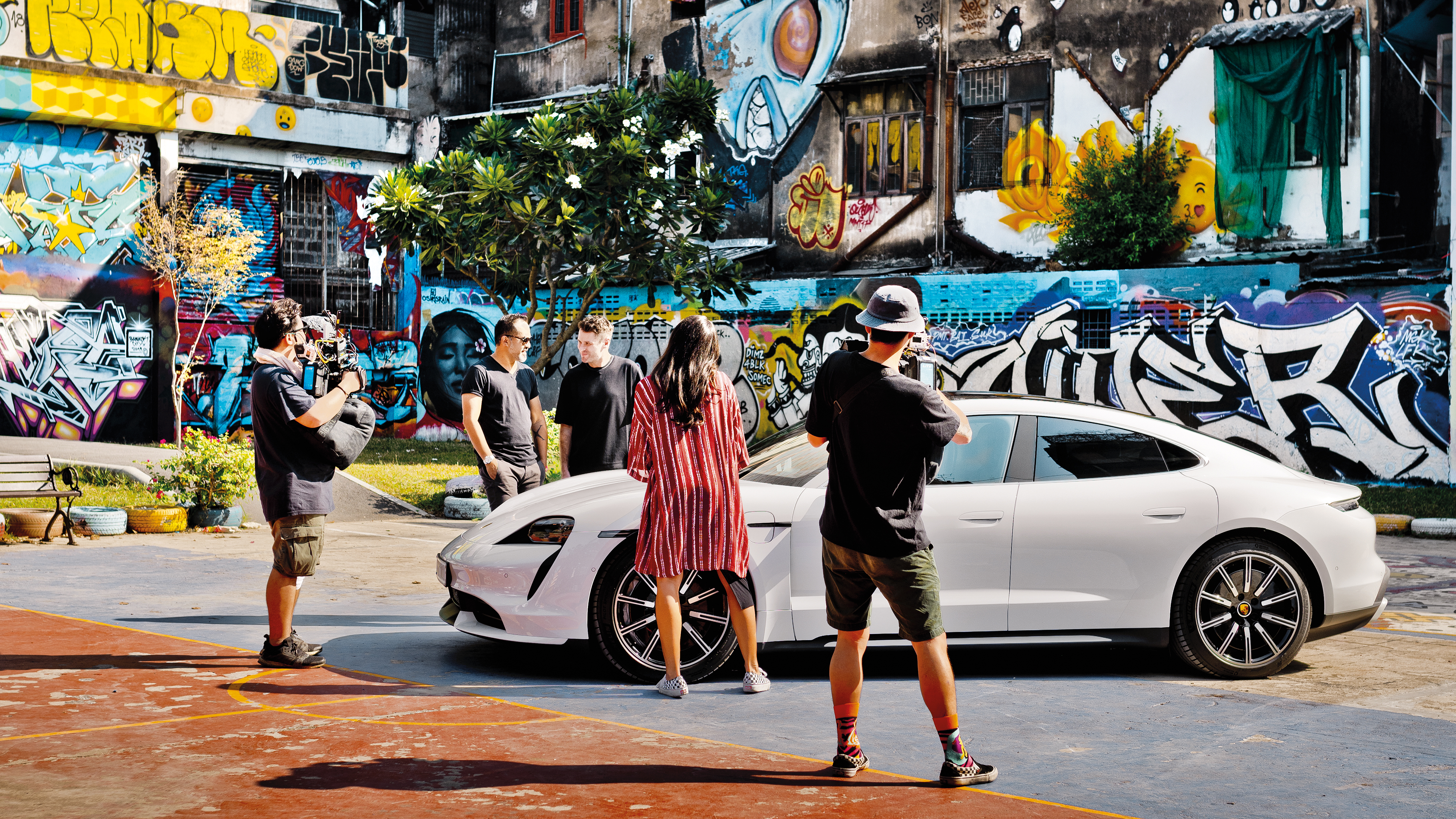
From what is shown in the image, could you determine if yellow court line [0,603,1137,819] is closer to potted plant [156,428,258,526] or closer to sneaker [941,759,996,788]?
sneaker [941,759,996,788]

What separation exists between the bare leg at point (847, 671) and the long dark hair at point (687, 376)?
1.58 metres

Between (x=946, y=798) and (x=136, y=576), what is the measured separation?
25.3 feet

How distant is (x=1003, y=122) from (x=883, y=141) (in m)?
2.46

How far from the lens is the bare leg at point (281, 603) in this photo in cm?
668

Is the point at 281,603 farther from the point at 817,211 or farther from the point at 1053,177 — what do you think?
the point at 817,211

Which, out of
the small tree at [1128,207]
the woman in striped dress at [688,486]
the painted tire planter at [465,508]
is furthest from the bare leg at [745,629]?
the small tree at [1128,207]

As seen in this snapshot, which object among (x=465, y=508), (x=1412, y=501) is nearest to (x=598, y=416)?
(x=465, y=508)

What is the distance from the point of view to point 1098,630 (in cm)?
Answer: 664

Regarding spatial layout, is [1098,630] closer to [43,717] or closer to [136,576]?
[43,717]

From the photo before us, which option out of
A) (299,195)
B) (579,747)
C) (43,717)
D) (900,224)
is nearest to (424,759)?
(579,747)

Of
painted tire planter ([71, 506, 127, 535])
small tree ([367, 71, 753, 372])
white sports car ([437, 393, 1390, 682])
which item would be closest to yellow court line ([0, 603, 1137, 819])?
white sports car ([437, 393, 1390, 682])

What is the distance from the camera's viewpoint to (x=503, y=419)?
7992 millimetres

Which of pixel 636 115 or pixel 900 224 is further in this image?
pixel 900 224

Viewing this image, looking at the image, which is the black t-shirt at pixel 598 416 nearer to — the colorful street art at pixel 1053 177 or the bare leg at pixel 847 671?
the bare leg at pixel 847 671
